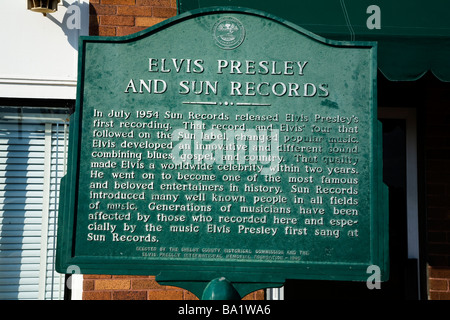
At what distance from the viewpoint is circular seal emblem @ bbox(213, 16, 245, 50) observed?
12.8ft

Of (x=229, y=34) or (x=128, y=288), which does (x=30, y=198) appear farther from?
(x=229, y=34)

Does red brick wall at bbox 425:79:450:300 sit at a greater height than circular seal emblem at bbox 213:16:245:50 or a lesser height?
lesser

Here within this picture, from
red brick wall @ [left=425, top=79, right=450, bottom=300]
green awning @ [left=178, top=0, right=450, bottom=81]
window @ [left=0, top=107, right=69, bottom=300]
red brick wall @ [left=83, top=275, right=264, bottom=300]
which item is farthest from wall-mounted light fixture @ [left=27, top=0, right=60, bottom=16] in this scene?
red brick wall @ [left=425, top=79, right=450, bottom=300]

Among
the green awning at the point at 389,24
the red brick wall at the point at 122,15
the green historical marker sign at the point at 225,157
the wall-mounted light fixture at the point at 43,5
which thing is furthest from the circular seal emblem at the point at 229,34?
the wall-mounted light fixture at the point at 43,5

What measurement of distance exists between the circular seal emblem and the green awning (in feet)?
2.31

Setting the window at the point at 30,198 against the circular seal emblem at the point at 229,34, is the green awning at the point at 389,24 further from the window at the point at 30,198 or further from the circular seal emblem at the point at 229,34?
the window at the point at 30,198

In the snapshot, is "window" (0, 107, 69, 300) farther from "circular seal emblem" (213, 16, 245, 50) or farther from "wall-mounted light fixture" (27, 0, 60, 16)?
"circular seal emblem" (213, 16, 245, 50)

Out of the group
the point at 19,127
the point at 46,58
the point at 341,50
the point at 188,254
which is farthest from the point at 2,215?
the point at 341,50

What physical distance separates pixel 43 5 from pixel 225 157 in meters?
2.51

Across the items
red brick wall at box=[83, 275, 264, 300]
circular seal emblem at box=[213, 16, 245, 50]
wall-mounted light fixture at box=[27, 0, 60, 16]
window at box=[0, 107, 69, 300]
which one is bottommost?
red brick wall at box=[83, 275, 264, 300]

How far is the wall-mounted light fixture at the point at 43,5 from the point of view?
16.2 feet

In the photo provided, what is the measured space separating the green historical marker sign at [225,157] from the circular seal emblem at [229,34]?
1 centimetres

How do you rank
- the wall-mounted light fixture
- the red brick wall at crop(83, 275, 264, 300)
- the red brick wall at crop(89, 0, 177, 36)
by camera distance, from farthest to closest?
the red brick wall at crop(89, 0, 177, 36), the red brick wall at crop(83, 275, 264, 300), the wall-mounted light fixture

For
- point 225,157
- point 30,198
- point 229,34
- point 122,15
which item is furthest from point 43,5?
point 225,157
